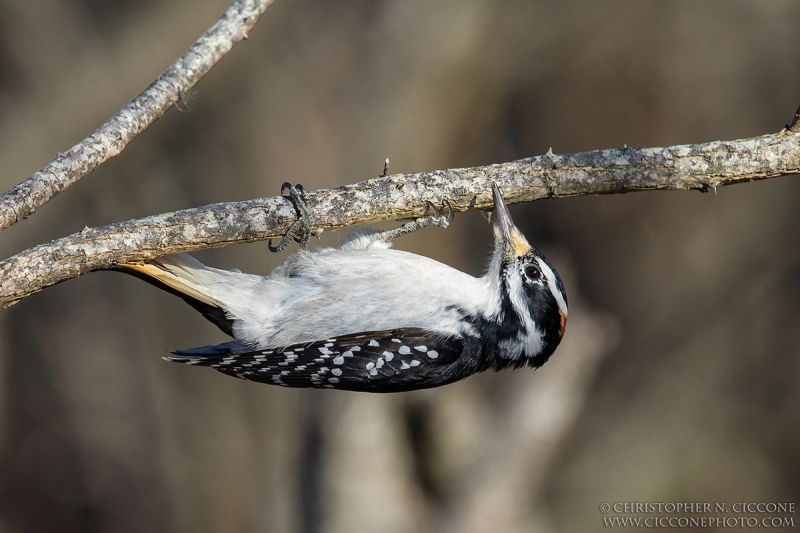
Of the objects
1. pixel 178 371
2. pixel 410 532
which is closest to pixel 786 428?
pixel 410 532

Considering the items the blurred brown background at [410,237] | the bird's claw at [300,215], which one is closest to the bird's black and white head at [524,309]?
the bird's claw at [300,215]

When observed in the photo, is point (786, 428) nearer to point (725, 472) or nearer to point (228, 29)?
point (725, 472)

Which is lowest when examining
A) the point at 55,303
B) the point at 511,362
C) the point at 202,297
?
the point at 511,362

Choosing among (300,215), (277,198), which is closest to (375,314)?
(300,215)

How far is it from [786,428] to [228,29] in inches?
377

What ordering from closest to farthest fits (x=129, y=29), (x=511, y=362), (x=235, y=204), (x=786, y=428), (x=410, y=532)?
(x=235, y=204), (x=511, y=362), (x=410, y=532), (x=129, y=29), (x=786, y=428)

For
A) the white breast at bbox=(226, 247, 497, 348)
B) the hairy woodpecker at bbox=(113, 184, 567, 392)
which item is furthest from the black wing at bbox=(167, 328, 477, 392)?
the white breast at bbox=(226, 247, 497, 348)

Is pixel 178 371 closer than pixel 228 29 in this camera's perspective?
No

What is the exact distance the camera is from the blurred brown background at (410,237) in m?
9.30

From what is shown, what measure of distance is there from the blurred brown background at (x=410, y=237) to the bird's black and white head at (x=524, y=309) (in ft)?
14.4

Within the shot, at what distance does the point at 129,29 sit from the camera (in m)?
9.36

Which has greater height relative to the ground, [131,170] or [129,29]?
[129,29]

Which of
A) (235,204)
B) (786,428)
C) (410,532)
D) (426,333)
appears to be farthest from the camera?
(786,428)

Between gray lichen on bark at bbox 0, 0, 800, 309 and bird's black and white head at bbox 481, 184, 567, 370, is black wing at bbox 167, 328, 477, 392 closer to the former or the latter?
bird's black and white head at bbox 481, 184, 567, 370
